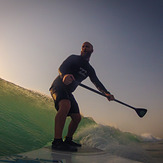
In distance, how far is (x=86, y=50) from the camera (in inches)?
77.5

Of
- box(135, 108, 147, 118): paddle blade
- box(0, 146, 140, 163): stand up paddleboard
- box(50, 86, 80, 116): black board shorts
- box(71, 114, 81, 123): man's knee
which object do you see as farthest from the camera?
box(135, 108, 147, 118): paddle blade

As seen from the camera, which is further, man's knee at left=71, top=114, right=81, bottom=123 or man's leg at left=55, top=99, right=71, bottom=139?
man's knee at left=71, top=114, right=81, bottom=123

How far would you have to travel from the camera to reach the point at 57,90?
1686 mm

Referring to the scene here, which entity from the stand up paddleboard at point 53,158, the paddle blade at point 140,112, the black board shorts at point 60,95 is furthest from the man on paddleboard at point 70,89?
the paddle blade at point 140,112

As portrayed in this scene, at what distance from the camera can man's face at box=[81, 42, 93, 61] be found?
77.5 inches

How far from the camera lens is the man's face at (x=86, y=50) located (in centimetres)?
197

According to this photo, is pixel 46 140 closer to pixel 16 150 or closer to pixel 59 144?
pixel 16 150

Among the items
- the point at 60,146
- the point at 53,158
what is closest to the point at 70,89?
the point at 60,146

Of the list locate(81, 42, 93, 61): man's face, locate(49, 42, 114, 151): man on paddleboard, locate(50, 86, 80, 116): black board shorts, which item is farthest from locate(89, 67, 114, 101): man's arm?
locate(50, 86, 80, 116): black board shorts

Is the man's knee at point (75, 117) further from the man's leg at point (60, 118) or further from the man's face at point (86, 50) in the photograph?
the man's face at point (86, 50)

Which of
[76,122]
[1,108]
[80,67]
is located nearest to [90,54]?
[80,67]

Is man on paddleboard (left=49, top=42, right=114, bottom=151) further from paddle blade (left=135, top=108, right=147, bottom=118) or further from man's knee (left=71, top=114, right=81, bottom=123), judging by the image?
paddle blade (left=135, top=108, right=147, bottom=118)

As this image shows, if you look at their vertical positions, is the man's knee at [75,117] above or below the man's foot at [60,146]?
→ above

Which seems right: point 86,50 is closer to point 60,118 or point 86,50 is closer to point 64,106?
point 64,106
